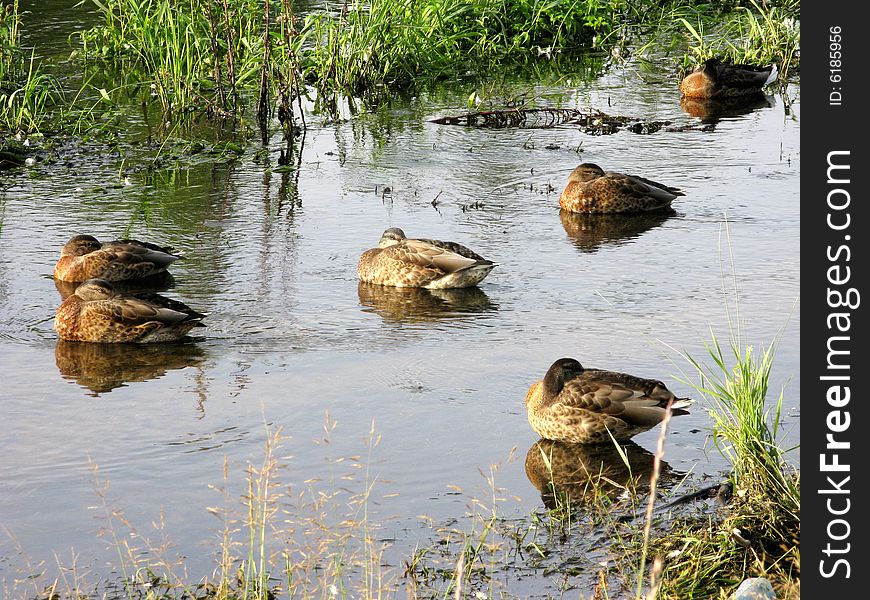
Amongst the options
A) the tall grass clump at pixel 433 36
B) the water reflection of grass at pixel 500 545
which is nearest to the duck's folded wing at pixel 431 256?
the water reflection of grass at pixel 500 545

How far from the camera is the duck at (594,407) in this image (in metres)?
6.69

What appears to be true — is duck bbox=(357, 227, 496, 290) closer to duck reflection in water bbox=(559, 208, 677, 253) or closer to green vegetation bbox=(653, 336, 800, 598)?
duck reflection in water bbox=(559, 208, 677, 253)

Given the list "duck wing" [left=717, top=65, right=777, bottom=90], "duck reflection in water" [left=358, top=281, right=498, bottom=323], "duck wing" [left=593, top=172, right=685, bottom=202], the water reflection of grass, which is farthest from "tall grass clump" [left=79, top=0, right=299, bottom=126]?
the water reflection of grass

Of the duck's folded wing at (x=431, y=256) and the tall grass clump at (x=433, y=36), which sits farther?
the tall grass clump at (x=433, y=36)

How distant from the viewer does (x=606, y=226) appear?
435 inches

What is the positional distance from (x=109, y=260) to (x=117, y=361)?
159 centimetres

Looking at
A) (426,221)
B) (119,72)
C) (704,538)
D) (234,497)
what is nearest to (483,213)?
(426,221)

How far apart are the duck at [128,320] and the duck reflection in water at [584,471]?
2.76 m

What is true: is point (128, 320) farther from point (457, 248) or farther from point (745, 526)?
point (745, 526)

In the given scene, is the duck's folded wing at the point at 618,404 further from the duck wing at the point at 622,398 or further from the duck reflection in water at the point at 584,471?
the duck reflection in water at the point at 584,471

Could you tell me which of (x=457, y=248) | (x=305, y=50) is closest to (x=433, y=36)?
(x=305, y=50)

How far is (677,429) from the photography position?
6.91 meters

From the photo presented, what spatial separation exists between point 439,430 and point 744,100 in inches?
392

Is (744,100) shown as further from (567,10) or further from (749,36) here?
(567,10)
